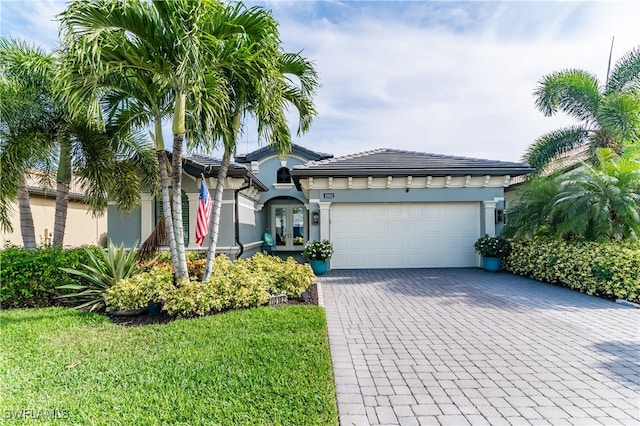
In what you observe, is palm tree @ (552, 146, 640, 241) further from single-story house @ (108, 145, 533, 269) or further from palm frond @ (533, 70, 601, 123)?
palm frond @ (533, 70, 601, 123)

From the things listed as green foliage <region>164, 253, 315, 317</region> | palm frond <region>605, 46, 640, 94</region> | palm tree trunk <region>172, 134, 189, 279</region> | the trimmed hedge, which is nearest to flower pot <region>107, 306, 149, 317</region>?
green foliage <region>164, 253, 315, 317</region>

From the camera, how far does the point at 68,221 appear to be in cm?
1762

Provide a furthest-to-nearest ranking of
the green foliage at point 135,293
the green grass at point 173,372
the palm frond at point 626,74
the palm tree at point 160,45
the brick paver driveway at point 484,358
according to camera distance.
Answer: the palm frond at point 626,74 < the green foliage at point 135,293 < the palm tree at point 160,45 < the brick paver driveway at point 484,358 < the green grass at point 173,372

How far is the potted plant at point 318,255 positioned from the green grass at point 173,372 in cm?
486

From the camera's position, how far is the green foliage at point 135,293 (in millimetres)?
6035

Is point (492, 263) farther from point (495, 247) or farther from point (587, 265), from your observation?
point (587, 265)

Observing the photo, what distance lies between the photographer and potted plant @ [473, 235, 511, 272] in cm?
1070

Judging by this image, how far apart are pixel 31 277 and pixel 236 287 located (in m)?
4.97

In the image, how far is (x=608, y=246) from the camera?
26.0 ft

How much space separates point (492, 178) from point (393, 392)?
10.3 meters

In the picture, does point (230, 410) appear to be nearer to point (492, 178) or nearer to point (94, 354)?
point (94, 354)

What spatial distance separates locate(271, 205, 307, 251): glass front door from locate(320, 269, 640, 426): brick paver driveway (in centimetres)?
1058

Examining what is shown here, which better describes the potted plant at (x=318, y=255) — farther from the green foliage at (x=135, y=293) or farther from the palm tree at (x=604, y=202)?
the palm tree at (x=604, y=202)

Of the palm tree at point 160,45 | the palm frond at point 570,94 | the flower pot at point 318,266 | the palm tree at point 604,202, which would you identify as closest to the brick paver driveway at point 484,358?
the palm tree at point 604,202
